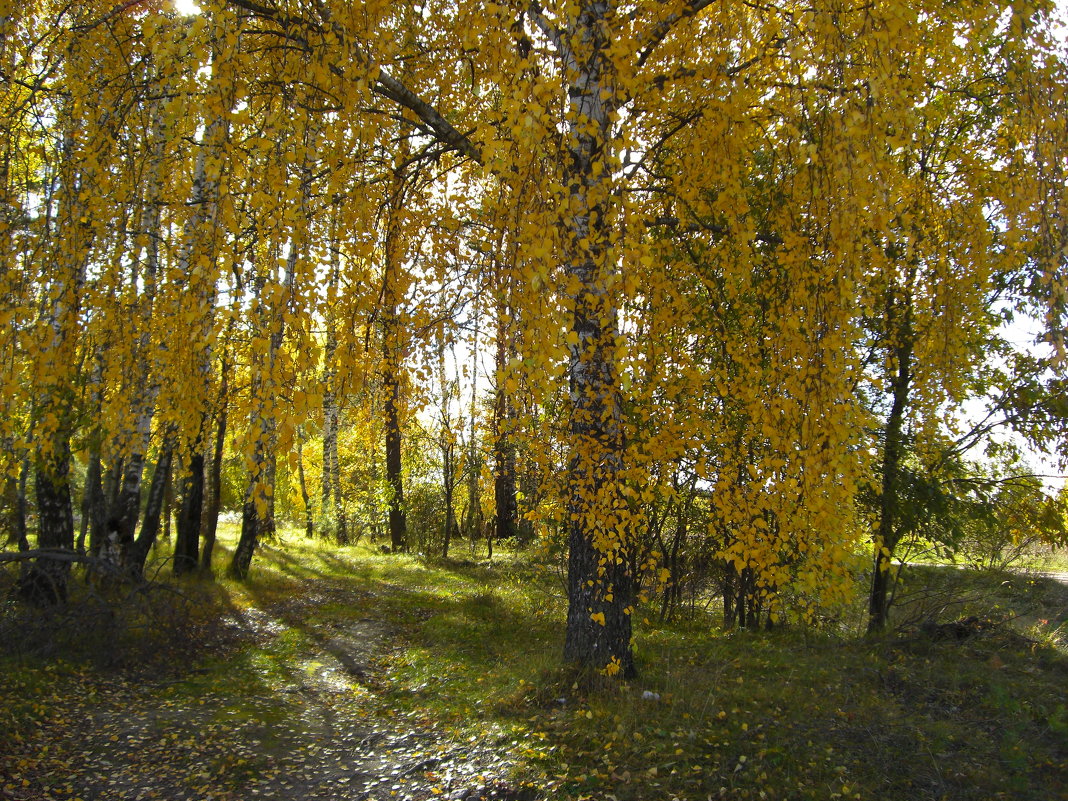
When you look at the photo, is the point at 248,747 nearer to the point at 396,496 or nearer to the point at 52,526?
the point at 52,526

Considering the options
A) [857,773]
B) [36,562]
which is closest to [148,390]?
[36,562]

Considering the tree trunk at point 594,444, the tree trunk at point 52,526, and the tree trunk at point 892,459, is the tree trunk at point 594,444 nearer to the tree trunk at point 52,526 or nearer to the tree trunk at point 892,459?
the tree trunk at point 892,459

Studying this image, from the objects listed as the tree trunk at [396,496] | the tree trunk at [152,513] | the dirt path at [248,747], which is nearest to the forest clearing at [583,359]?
the dirt path at [248,747]

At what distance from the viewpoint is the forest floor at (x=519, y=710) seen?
3.77 meters

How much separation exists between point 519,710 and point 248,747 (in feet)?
6.22

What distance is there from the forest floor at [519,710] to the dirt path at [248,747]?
2 cm

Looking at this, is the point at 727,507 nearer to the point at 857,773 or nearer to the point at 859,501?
the point at 857,773

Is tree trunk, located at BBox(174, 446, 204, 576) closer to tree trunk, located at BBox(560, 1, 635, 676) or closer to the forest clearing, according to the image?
the forest clearing

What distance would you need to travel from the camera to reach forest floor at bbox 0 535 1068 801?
377cm

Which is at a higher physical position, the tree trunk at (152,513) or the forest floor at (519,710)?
the tree trunk at (152,513)

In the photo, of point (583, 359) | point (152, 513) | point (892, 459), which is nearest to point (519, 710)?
point (583, 359)

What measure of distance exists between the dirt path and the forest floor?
0.02 metres

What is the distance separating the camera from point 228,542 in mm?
15391

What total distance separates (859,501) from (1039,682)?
7.65 feet
